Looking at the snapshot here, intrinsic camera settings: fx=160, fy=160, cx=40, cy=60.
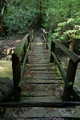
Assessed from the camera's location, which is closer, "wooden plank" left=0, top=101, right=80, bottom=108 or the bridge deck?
"wooden plank" left=0, top=101, right=80, bottom=108

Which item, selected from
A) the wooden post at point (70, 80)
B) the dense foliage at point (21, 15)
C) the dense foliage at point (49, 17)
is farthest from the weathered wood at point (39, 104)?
the dense foliage at point (21, 15)

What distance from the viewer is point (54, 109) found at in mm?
2945

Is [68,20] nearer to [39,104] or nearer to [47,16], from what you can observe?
[47,16]

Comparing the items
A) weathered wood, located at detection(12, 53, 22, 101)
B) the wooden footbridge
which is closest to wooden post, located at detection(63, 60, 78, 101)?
the wooden footbridge

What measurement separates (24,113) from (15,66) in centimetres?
84

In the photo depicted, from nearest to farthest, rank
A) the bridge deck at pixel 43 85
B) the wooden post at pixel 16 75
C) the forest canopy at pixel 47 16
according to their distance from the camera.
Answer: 1. the wooden post at pixel 16 75
2. the bridge deck at pixel 43 85
3. the forest canopy at pixel 47 16

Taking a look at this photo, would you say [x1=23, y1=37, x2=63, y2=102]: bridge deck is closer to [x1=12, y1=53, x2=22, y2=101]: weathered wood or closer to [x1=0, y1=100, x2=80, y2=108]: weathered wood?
[x1=0, y1=100, x2=80, y2=108]: weathered wood

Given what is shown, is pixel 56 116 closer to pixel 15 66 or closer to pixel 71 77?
pixel 71 77

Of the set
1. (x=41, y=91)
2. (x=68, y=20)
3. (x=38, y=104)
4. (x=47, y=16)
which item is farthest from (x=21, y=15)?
(x=38, y=104)

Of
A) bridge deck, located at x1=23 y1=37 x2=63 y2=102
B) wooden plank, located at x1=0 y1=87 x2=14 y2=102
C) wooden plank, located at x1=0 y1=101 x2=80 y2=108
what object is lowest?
bridge deck, located at x1=23 y1=37 x2=63 y2=102

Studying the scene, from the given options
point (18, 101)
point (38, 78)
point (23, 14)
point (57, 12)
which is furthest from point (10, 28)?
point (18, 101)

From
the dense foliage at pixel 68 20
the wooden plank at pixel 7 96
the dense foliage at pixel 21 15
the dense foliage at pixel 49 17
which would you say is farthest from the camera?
the dense foliage at pixel 21 15

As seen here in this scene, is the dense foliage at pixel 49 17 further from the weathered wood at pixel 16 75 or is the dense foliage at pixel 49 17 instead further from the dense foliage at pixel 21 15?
the weathered wood at pixel 16 75

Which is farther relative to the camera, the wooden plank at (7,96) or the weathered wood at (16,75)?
the wooden plank at (7,96)
